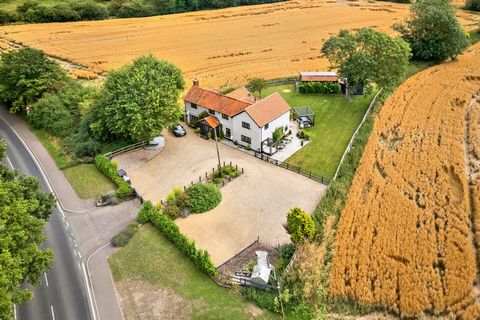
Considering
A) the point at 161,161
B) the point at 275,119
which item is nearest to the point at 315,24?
the point at 275,119

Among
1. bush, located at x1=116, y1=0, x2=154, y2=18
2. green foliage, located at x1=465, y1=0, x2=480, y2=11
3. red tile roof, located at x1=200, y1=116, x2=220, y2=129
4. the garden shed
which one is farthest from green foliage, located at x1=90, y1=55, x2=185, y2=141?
green foliage, located at x1=465, y1=0, x2=480, y2=11

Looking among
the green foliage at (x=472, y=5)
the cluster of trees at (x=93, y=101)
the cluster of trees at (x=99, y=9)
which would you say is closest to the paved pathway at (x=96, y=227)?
the cluster of trees at (x=93, y=101)

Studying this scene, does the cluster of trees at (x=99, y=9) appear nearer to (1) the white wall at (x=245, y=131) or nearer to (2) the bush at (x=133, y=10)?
(2) the bush at (x=133, y=10)

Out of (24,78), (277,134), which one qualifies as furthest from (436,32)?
(24,78)

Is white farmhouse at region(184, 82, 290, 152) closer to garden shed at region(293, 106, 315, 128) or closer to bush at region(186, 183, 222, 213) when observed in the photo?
garden shed at region(293, 106, 315, 128)

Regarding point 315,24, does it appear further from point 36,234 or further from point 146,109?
point 36,234

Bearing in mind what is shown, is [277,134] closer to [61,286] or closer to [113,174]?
[113,174]
